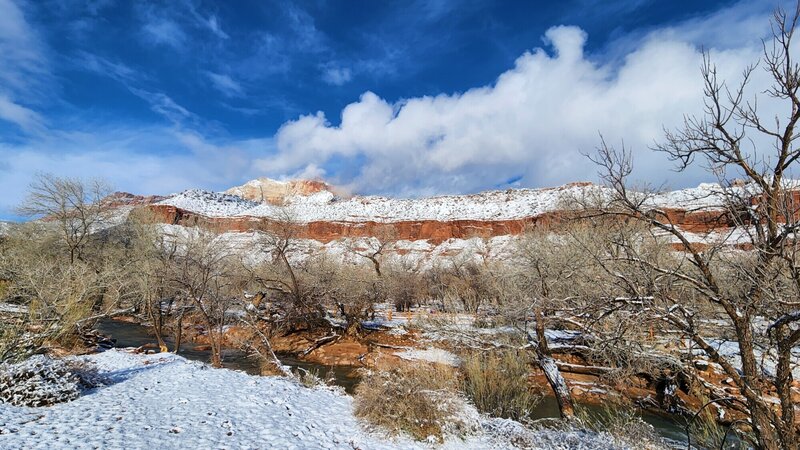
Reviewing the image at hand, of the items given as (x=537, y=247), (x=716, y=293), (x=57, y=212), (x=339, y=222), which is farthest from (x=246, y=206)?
(x=716, y=293)

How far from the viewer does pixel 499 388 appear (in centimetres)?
1030

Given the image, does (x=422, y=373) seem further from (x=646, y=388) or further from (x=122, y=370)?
(x=646, y=388)

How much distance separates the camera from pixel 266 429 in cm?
687

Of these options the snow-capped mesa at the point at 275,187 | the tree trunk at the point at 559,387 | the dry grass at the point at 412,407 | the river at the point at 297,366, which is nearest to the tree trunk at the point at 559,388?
the tree trunk at the point at 559,387

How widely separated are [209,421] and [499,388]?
7.09 meters

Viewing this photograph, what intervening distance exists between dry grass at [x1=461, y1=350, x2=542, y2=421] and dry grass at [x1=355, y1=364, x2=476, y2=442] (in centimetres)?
176

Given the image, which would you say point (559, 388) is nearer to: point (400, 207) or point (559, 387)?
point (559, 387)

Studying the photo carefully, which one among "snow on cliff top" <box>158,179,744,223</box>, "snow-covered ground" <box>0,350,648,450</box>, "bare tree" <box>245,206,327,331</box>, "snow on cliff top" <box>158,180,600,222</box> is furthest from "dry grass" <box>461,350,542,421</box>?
"snow on cliff top" <box>158,180,600,222</box>

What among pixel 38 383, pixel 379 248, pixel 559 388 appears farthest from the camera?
pixel 379 248

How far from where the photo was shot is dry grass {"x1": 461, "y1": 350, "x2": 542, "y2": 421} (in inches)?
389

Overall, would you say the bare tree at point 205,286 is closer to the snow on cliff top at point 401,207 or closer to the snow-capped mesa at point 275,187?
the snow on cliff top at point 401,207

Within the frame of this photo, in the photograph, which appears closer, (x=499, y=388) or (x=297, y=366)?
(x=499, y=388)

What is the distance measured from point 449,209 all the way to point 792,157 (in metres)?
66.7

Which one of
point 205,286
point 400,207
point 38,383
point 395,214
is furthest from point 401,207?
point 38,383
